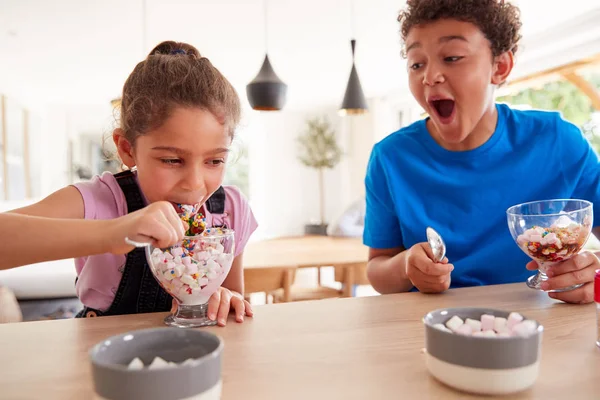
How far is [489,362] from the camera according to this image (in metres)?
0.54

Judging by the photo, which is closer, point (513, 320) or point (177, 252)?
point (513, 320)

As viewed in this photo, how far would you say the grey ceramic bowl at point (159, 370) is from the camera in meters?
0.46

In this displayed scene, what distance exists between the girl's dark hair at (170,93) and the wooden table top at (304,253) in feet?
6.25

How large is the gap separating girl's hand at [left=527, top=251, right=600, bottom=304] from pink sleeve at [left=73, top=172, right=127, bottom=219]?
0.95m

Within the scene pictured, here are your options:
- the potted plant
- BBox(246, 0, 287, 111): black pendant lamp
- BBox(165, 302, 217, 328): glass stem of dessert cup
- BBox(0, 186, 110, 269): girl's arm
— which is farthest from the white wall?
BBox(0, 186, 110, 269): girl's arm

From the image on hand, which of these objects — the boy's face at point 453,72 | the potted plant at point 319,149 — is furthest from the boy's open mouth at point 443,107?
the potted plant at point 319,149

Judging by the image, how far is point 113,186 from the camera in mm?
1181

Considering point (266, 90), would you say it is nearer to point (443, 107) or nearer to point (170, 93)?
point (443, 107)

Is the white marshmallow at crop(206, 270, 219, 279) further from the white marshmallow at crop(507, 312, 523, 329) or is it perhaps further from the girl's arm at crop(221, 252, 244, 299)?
the white marshmallow at crop(507, 312, 523, 329)

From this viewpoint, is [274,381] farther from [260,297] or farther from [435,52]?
[260,297]

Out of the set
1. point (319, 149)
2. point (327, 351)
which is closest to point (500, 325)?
point (327, 351)

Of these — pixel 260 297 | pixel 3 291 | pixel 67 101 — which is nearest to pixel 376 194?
pixel 3 291

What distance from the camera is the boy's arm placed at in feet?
4.07

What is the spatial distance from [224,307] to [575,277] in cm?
69
